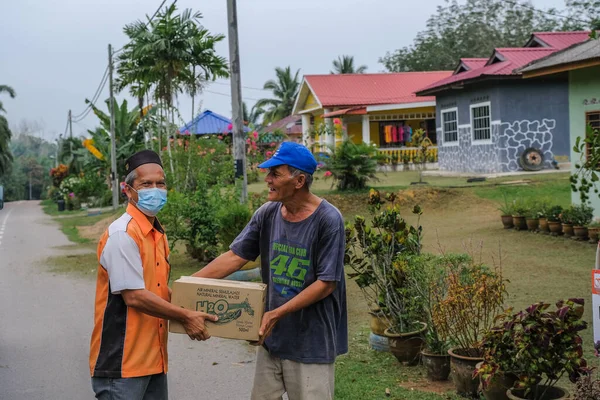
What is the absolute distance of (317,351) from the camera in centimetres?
397

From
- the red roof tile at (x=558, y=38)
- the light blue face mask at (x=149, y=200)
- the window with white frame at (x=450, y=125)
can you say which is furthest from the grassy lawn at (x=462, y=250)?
the red roof tile at (x=558, y=38)

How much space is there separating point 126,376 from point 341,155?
1904cm

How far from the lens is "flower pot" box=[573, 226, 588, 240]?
14531 mm

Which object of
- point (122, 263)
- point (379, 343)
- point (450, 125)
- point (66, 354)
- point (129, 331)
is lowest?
point (66, 354)

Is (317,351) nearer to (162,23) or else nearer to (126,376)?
(126,376)

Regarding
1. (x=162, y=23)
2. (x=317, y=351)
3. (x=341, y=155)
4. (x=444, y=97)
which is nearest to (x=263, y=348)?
(x=317, y=351)

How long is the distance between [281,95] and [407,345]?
200ft

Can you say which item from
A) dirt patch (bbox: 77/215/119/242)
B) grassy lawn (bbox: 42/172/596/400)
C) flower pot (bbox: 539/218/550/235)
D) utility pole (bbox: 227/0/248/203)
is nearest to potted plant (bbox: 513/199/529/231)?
grassy lawn (bbox: 42/172/596/400)

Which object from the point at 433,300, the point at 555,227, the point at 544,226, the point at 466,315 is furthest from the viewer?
the point at 544,226

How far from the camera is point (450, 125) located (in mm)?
31688

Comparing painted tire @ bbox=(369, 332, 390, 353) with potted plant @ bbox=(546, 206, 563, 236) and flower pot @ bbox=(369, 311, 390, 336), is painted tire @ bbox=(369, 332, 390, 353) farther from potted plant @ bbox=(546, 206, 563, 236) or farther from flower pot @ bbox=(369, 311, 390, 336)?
potted plant @ bbox=(546, 206, 563, 236)

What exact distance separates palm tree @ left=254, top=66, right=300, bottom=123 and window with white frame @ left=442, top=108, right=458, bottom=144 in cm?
3494

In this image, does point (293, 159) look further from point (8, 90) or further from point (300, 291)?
point (8, 90)

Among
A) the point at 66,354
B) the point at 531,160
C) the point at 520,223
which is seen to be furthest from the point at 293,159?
the point at 531,160
